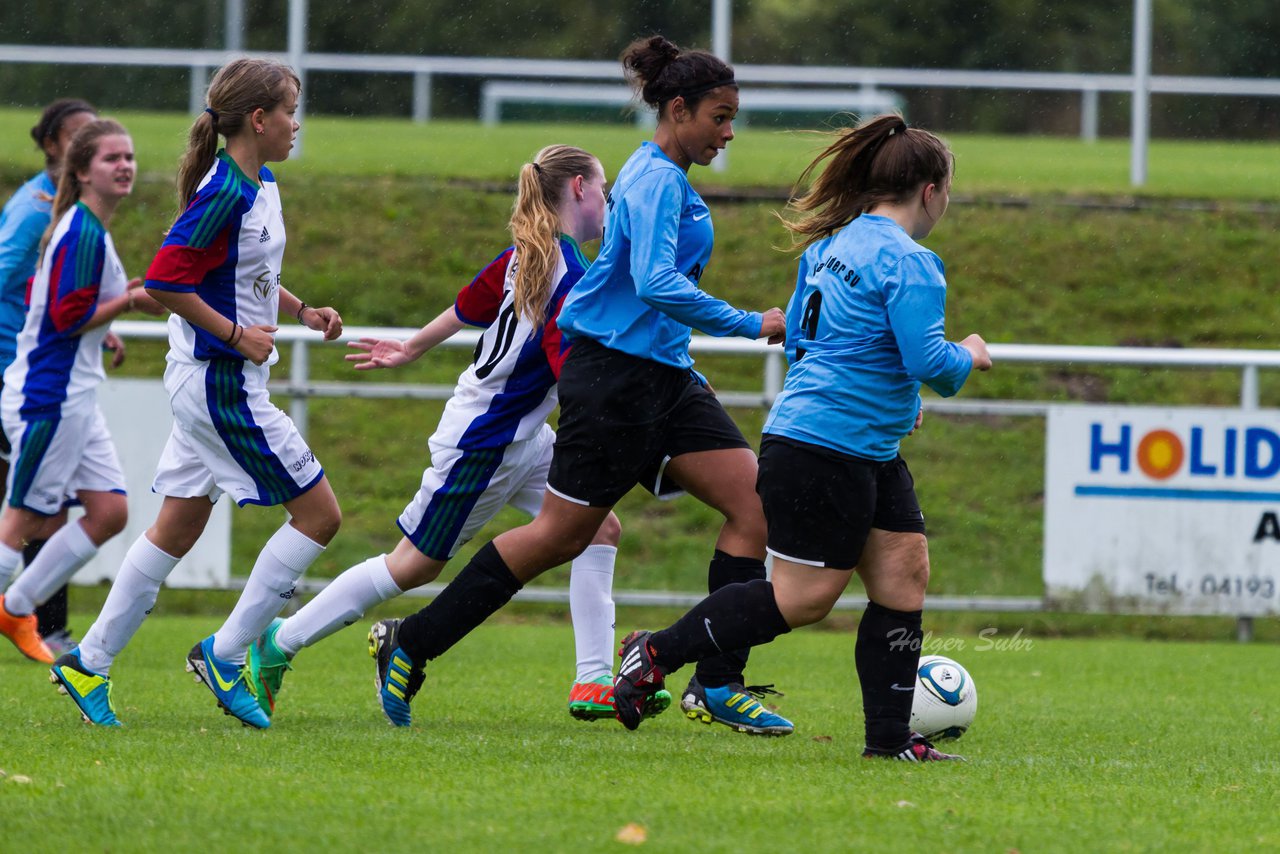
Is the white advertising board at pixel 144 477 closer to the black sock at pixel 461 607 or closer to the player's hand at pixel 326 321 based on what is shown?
the player's hand at pixel 326 321

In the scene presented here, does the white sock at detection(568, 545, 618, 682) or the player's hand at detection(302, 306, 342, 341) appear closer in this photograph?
the player's hand at detection(302, 306, 342, 341)

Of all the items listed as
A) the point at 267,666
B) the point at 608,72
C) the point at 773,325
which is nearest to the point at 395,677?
the point at 267,666

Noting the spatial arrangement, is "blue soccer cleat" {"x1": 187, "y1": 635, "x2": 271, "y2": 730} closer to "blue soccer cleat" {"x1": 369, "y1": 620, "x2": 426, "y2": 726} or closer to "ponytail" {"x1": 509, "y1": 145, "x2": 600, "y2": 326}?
"blue soccer cleat" {"x1": 369, "y1": 620, "x2": 426, "y2": 726}

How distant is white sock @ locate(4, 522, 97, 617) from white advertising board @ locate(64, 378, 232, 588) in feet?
6.41

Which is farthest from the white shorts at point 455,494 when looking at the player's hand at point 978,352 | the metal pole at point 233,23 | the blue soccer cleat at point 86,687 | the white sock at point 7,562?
the metal pole at point 233,23

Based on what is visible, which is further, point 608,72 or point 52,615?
point 608,72

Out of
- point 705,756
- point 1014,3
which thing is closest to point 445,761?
point 705,756

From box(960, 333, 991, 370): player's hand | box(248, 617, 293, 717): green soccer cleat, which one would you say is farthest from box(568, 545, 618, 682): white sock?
box(960, 333, 991, 370): player's hand

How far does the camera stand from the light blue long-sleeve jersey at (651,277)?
15.7 ft

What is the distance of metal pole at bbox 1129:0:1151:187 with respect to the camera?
12312 millimetres

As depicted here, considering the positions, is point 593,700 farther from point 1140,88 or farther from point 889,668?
point 1140,88

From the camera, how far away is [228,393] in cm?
494

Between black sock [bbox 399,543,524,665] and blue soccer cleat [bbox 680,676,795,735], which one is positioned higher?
black sock [bbox 399,543,524,665]

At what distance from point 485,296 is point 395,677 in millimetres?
1266
